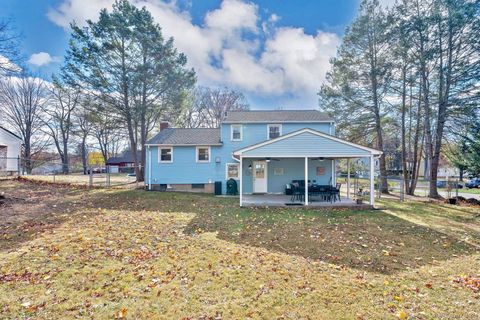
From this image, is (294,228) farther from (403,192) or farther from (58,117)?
(58,117)

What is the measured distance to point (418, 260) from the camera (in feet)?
18.4

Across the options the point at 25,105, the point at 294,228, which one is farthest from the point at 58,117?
the point at 294,228

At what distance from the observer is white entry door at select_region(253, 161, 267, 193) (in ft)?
53.8

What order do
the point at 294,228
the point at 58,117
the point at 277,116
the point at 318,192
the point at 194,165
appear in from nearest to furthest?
the point at 294,228 < the point at 318,192 < the point at 194,165 < the point at 277,116 < the point at 58,117

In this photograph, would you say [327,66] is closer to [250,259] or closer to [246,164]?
[246,164]

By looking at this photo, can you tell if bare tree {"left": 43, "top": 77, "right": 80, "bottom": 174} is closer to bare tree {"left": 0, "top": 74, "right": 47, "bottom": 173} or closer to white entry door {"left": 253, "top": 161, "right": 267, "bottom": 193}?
bare tree {"left": 0, "top": 74, "right": 47, "bottom": 173}

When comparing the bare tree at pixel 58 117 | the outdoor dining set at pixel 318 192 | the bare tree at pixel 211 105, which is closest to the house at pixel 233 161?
the outdoor dining set at pixel 318 192

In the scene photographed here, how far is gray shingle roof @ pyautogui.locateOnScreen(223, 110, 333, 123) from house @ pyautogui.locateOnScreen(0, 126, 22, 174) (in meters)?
17.4

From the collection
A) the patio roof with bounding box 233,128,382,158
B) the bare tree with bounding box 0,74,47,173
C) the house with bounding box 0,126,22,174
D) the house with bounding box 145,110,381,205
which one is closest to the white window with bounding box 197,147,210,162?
the house with bounding box 145,110,381,205

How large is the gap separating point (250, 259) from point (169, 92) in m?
17.0

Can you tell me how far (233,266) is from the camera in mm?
4969

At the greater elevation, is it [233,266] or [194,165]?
[194,165]

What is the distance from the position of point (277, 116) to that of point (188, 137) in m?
6.81

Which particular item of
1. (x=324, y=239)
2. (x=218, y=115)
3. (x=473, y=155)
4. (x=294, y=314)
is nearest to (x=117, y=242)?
(x=294, y=314)
